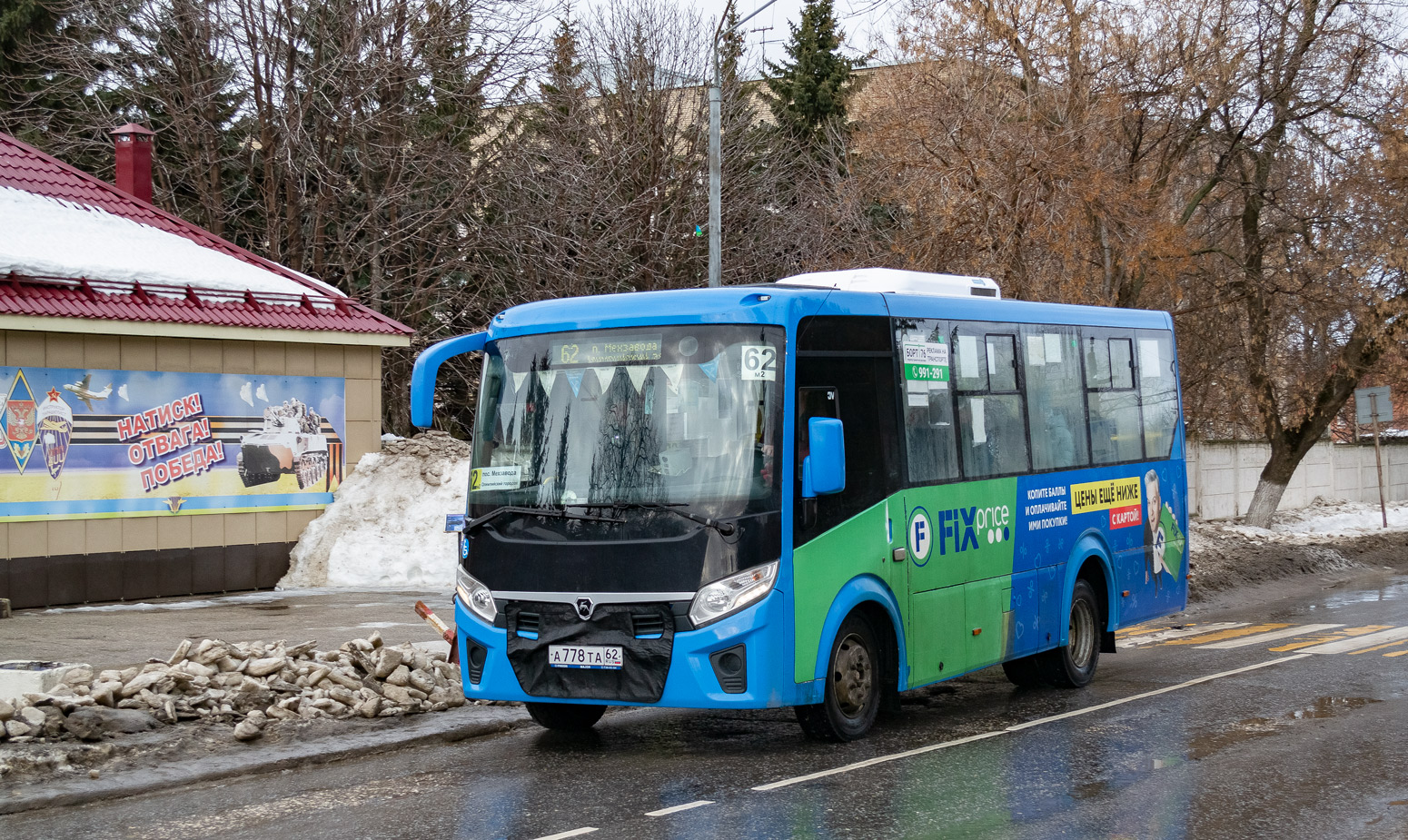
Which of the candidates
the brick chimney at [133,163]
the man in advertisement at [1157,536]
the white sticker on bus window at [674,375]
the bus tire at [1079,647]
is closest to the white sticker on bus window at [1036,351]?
the bus tire at [1079,647]

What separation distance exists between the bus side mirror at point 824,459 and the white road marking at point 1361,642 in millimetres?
7051

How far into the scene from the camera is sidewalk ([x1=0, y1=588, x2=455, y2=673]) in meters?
12.1

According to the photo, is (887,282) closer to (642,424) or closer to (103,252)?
(642,424)

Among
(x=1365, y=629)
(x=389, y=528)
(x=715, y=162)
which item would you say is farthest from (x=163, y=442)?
(x=1365, y=629)

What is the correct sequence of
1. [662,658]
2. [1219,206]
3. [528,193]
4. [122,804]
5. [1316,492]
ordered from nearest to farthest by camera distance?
[122,804]
[662,658]
[1219,206]
[528,193]
[1316,492]

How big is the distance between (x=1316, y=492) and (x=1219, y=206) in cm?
1023

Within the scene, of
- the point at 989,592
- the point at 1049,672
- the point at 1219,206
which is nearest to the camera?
the point at 989,592

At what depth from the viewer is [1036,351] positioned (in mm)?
11180

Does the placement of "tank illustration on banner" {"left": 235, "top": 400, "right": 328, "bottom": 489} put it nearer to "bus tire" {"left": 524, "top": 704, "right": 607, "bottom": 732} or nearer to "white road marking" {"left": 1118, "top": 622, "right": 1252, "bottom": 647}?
"bus tire" {"left": 524, "top": 704, "right": 607, "bottom": 732}

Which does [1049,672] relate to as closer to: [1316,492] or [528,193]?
[528,193]

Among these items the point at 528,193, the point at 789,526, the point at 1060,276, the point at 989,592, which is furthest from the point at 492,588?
the point at 528,193

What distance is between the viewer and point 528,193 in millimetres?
30453

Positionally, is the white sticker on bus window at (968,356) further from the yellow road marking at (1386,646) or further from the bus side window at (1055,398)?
the yellow road marking at (1386,646)

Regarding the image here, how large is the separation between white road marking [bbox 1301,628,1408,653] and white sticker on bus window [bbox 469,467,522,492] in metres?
8.19
